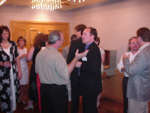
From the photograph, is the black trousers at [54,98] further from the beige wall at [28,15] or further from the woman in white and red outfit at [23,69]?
the beige wall at [28,15]

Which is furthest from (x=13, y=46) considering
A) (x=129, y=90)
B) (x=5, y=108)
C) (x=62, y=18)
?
(x=62, y=18)

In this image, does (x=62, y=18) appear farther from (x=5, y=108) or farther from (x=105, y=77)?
(x=5, y=108)

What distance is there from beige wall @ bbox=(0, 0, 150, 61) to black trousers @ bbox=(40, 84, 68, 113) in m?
2.75

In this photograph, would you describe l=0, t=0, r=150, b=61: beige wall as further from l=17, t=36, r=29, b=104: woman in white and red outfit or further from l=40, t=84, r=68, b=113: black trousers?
l=40, t=84, r=68, b=113: black trousers

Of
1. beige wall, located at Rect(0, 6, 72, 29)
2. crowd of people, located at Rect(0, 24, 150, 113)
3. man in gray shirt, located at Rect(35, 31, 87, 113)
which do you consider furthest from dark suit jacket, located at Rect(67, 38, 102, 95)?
beige wall, located at Rect(0, 6, 72, 29)

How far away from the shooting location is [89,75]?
2607 mm

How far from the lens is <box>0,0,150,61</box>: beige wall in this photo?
4.42m

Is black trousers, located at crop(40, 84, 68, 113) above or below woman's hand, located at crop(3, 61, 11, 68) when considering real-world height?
below

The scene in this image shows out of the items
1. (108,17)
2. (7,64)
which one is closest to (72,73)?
(7,64)

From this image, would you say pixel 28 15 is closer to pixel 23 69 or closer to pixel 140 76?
pixel 23 69

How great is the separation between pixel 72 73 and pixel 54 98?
21.9 inches

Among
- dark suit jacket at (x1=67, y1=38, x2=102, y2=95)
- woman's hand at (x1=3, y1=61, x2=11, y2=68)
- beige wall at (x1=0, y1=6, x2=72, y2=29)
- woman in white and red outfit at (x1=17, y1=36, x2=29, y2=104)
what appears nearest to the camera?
dark suit jacket at (x1=67, y1=38, x2=102, y2=95)

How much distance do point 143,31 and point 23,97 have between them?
313 centimetres

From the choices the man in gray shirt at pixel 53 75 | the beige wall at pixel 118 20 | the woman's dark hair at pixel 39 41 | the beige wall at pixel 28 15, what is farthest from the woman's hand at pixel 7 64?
the beige wall at pixel 118 20
